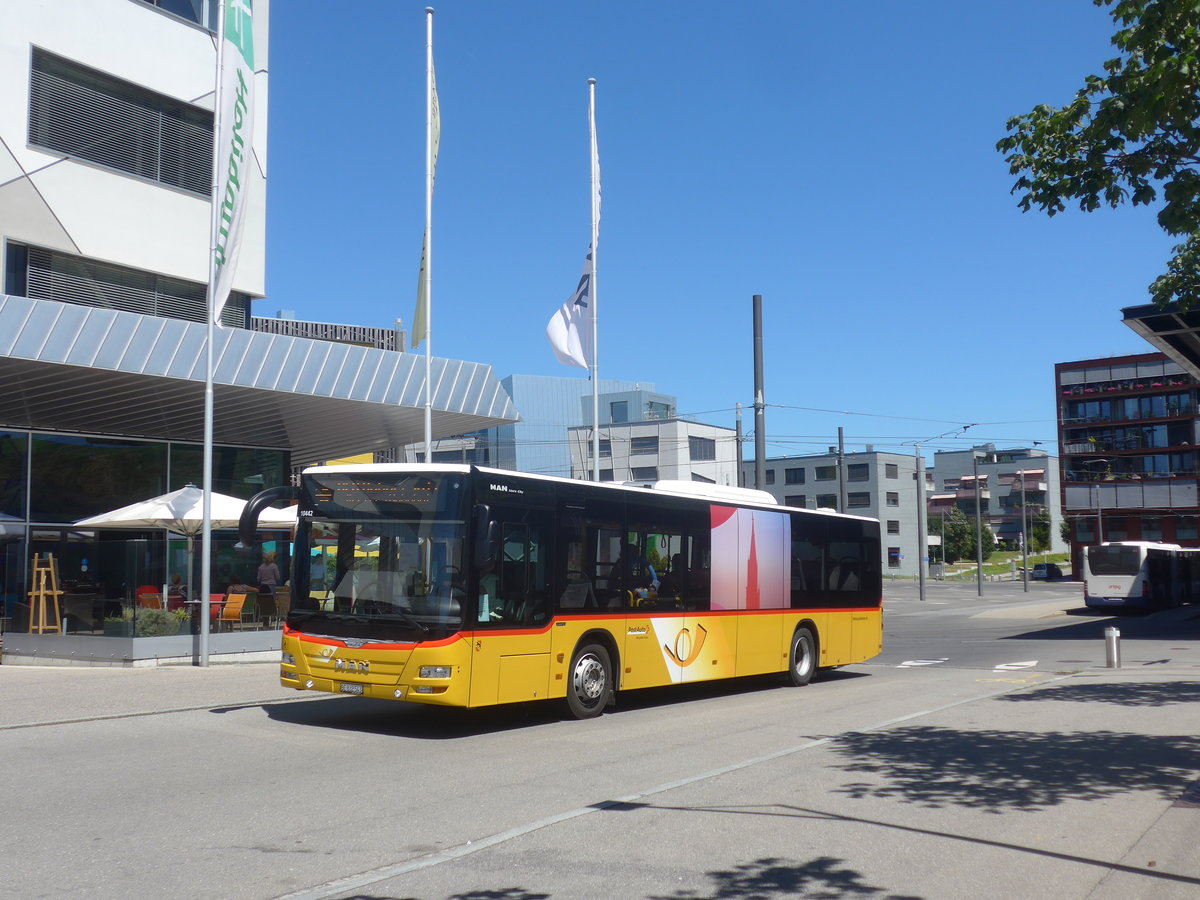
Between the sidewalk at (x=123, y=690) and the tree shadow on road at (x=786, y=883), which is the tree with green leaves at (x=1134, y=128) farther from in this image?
the sidewalk at (x=123, y=690)

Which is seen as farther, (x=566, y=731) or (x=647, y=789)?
(x=566, y=731)

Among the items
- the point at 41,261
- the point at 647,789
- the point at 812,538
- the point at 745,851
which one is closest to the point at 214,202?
the point at 41,261

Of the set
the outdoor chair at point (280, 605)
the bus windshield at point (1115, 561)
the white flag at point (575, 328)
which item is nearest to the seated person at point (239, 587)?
the outdoor chair at point (280, 605)

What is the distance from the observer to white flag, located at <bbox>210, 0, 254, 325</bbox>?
64.1 ft

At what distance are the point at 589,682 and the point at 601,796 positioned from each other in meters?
4.63

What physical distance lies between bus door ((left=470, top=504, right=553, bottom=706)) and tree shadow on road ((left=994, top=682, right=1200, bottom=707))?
645cm

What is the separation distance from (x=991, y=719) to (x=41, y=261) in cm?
2040

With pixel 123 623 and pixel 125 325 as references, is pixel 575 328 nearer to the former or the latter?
pixel 125 325

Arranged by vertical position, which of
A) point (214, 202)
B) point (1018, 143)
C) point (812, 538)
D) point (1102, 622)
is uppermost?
point (214, 202)

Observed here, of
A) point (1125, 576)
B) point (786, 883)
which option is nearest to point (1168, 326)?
point (786, 883)

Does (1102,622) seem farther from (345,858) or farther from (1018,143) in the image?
(345,858)

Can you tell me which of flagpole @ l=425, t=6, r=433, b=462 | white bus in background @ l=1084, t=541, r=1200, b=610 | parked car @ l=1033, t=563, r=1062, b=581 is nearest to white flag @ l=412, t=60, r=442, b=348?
flagpole @ l=425, t=6, r=433, b=462

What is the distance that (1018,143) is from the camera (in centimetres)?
944

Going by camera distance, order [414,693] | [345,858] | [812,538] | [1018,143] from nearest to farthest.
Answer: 1. [345,858]
2. [1018,143]
3. [414,693]
4. [812,538]
